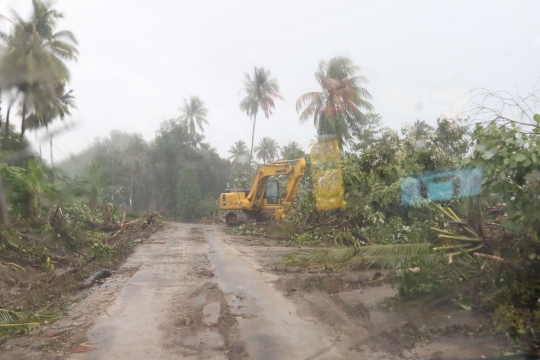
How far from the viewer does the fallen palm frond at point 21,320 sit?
227 inches

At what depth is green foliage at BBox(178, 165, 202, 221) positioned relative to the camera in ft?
141

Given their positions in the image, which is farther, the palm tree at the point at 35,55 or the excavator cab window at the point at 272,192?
the excavator cab window at the point at 272,192

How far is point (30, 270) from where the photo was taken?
392 inches

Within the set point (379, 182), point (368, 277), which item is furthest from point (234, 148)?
point (368, 277)

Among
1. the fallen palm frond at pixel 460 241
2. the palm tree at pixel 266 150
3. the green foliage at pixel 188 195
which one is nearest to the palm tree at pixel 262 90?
the green foliage at pixel 188 195

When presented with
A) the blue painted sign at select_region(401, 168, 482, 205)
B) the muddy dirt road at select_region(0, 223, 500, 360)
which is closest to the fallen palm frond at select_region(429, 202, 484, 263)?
the muddy dirt road at select_region(0, 223, 500, 360)

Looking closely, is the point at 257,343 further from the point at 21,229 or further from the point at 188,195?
the point at 188,195

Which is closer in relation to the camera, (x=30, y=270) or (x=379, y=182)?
(x=30, y=270)

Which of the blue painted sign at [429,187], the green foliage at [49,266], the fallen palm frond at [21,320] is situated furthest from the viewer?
the blue painted sign at [429,187]

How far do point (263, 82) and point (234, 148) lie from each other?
26.4 m

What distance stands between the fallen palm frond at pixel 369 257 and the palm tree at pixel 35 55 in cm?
1375

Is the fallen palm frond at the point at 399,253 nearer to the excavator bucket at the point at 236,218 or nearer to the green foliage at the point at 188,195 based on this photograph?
the excavator bucket at the point at 236,218

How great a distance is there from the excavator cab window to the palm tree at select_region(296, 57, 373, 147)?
437 cm

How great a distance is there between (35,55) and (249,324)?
22.4 m
